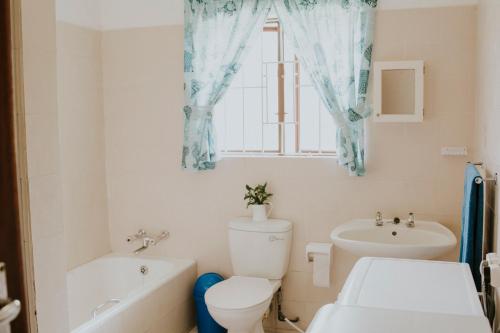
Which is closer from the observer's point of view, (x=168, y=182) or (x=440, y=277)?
(x=440, y=277)

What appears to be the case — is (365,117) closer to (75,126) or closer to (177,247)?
(177,247)

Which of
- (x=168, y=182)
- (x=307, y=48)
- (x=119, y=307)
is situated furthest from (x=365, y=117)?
(x=119, y=307)

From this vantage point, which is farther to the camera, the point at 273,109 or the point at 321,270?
the point at 273,109

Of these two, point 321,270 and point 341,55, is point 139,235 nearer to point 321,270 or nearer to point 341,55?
point 321,270

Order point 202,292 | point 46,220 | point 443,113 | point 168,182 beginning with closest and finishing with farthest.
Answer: point 46,220 → point 443,113 → point 202,292 → point 168,182

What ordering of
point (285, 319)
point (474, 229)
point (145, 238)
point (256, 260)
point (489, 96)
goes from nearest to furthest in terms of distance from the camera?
point (474, 229), point (489, 96), point (256, 260), point (285, 319), point (145, 238)

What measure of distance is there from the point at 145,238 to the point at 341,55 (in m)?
1.72

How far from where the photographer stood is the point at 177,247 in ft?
12.2

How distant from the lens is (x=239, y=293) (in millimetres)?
3125

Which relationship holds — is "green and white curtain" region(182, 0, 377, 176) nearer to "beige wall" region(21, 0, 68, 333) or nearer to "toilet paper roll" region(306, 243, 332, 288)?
"toilet paper roll" region(306, 243, 332, 288)

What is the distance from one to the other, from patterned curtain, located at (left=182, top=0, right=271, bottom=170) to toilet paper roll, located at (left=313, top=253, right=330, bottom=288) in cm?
89

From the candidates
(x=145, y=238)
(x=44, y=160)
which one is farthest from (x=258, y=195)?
(x=44, y=160)

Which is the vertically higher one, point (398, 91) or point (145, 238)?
point (398, 91)

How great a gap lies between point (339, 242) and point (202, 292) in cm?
103
